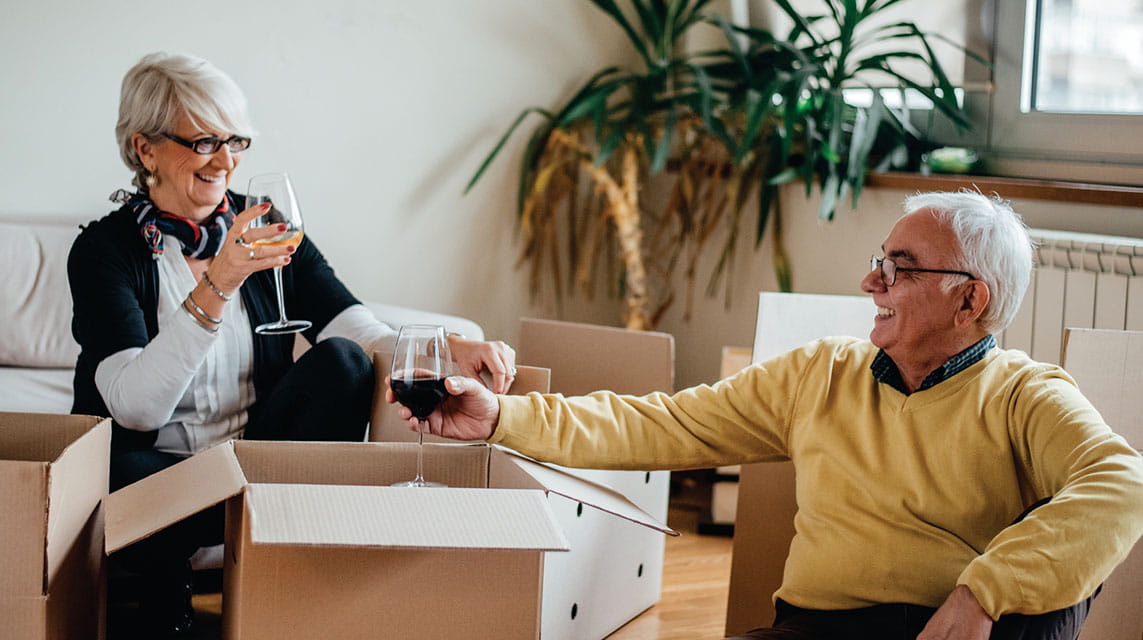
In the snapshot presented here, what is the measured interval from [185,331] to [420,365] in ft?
1.80

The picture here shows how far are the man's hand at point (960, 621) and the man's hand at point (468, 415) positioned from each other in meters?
0.67

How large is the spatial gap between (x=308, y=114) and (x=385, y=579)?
2.00 metres

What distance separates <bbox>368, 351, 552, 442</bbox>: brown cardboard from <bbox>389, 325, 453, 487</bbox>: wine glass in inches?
13.3

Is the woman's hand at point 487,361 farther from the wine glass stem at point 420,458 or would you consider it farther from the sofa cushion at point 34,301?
the sofa cushion at point 34,301

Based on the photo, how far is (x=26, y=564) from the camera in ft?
4.32

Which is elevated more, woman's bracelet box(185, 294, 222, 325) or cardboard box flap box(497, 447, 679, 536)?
woman's bracelet box(185, 294, 222, 325)

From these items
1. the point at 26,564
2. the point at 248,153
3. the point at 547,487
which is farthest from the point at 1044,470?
the point at 248,153

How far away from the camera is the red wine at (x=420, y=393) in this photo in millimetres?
1510

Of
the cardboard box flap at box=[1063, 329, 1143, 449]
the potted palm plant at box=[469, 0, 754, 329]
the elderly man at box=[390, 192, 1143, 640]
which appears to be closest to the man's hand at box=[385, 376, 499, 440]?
the elderly man at box=[390, 192, 1143, 640]

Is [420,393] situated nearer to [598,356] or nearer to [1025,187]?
[598,356]

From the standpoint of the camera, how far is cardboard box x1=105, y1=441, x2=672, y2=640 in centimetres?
124

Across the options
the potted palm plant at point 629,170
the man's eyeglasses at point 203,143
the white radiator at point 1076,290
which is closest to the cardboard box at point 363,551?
the man's eyeglasses at point 203,143

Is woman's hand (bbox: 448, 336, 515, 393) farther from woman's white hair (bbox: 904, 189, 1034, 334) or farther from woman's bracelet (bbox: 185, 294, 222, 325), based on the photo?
woman's white hair (bbox: 904, 189, 1034, 334)

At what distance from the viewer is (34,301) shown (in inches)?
98.3
